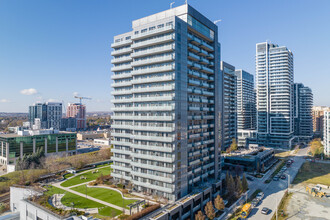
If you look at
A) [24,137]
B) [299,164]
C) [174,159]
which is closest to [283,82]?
[299,164]

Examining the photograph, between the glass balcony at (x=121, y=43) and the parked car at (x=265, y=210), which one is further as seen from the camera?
the glass balcony at (x=121, y=43)

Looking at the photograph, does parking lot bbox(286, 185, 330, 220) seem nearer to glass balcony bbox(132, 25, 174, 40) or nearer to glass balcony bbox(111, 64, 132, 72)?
glass balcony bbox(132, 25, 174, 40)

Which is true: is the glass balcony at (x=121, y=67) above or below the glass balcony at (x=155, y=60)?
above

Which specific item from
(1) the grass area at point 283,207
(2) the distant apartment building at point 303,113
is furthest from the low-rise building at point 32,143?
(2) the distant apartment building at point 303,113

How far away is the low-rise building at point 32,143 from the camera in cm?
11525

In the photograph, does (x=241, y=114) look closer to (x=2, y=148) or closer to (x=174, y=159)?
(x=174, y=159)

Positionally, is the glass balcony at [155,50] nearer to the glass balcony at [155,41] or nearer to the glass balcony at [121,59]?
the glass balcony at [155,41]

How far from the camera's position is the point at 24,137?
119688 millimetres

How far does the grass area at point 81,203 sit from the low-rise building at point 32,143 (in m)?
65.6

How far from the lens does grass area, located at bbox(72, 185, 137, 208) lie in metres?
58.8

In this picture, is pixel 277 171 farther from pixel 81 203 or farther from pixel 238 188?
pixel 81 203

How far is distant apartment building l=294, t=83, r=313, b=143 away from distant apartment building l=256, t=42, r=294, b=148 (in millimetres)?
31490

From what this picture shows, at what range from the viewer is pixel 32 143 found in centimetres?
12400

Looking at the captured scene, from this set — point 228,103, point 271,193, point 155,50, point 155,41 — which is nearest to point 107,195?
point 155,50
